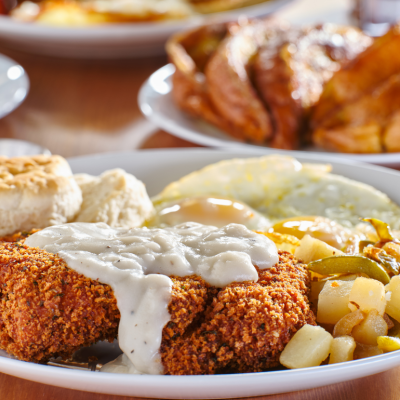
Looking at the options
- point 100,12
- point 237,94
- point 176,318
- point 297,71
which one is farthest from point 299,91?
point 100,12

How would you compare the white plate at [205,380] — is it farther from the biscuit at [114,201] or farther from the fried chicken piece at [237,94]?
the fried chicken piece at [237,94]

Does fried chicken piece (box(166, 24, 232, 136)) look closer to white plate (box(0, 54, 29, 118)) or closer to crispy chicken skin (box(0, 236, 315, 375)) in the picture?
white plate (box(0, 54, 29, 118))

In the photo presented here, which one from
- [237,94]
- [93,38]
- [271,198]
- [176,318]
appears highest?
[93,38]

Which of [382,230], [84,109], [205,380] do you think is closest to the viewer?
[205,380]

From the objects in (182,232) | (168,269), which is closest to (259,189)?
(182,232)

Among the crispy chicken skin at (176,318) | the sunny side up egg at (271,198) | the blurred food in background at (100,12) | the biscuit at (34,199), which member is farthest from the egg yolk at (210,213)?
the blurred food in background at (100,12)

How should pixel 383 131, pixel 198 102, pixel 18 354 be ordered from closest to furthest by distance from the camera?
pixel 18 354 → pixel 383 131 → pixel 198 102

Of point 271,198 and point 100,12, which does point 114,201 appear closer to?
point 271,198

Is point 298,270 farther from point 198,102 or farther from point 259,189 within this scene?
point 198,102
